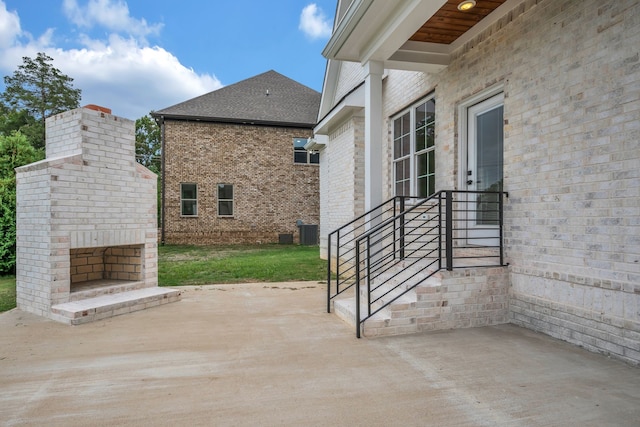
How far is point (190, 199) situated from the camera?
15.7 meters

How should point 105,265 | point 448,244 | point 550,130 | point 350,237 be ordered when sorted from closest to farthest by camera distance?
point 550,130 < point 448,244 < point 105,265 < point 350,237

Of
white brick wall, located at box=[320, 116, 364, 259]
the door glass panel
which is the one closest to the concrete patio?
the door glass panel

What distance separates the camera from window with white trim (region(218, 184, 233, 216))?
16.0 m

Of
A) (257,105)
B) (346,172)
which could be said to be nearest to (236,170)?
(257,105)

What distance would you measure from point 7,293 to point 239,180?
34.5ft

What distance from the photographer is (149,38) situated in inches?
1494

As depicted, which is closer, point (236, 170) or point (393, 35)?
point (393, 35)

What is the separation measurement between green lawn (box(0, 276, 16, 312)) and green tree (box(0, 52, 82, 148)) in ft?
78.8

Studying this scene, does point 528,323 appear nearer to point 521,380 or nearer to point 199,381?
point 521,380

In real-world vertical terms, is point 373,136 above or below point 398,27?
below

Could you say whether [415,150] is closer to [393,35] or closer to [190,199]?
[393,35]

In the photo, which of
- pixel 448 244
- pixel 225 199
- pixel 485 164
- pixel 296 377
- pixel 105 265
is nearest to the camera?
pixel 296 377

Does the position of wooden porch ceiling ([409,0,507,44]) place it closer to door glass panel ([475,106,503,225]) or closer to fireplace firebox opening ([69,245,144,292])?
door glass panel ([475,106,503,225])

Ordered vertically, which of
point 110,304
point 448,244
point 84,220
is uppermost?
point 84,220
